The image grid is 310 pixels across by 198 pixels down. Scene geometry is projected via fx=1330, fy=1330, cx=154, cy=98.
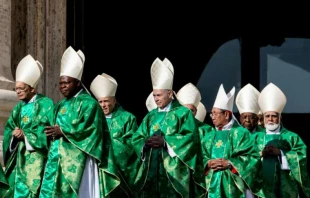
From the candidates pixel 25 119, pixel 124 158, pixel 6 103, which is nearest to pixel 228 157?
pixel 124 158

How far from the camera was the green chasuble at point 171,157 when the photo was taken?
12.0 meters

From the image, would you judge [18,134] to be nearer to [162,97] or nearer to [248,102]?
[162,97]

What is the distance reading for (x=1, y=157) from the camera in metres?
12.5

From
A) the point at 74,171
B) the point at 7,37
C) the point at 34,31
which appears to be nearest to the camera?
the point at 74,171

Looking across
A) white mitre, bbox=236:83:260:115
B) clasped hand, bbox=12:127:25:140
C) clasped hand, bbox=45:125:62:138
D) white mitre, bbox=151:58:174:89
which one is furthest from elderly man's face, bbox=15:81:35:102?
white mitre, bbox=236:83:260:115

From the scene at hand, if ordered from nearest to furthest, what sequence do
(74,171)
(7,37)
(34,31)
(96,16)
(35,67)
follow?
(74,171) < (35,67) < (7,37) < (34,31) < (96,16)

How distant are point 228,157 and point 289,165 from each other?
0.90 meters

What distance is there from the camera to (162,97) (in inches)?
479

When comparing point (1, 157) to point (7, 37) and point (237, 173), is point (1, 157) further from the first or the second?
point (237, 173)

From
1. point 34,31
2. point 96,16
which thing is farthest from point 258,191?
point 96,16

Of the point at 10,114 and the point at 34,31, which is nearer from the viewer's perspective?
the point at 10,114

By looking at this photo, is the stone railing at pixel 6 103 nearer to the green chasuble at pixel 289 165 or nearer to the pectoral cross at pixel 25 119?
the pectoral cross at pixel 25 119

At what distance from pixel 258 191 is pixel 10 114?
96.6 inches

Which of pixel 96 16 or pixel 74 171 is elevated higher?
pixel 96 16
